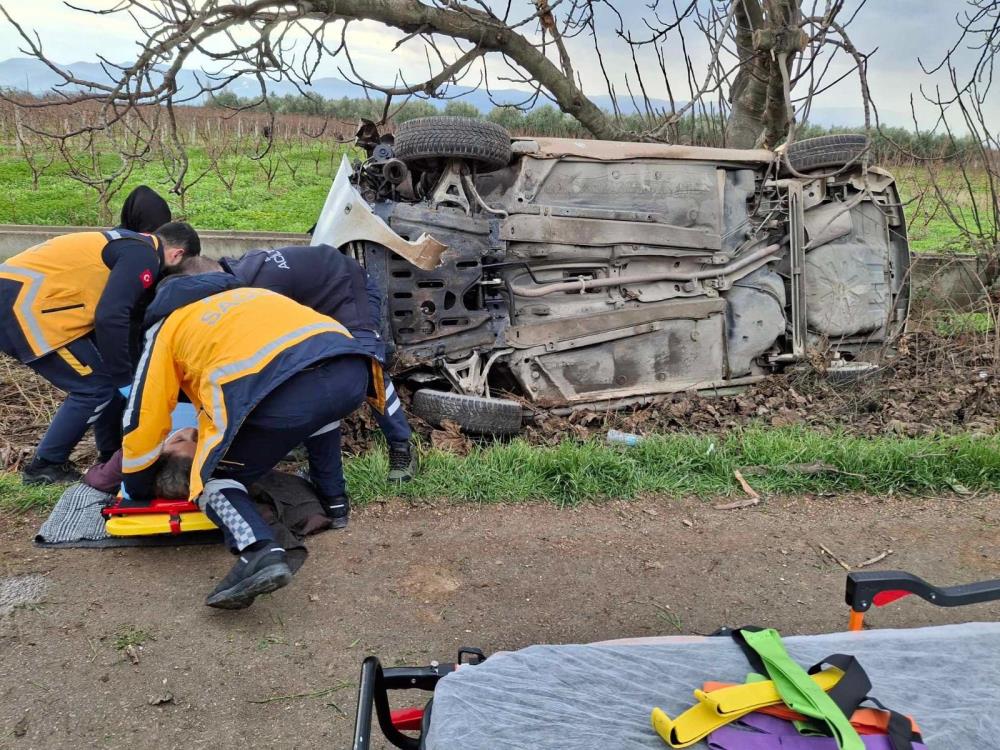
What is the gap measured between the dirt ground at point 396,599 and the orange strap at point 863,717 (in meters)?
1.56

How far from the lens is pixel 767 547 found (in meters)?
3.75

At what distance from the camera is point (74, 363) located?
4.14m

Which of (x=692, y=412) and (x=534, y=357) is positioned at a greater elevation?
(x=534, y=357)

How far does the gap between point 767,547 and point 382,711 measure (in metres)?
2.58

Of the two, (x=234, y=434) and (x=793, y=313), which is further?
(x=793, y=313)

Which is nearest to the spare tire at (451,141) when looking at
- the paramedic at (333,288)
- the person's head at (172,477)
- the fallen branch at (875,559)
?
the paramedic at (333,288)

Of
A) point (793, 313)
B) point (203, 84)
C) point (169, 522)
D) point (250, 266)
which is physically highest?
point (203, 84)

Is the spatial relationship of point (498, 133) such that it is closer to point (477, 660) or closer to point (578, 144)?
point (578, 144)

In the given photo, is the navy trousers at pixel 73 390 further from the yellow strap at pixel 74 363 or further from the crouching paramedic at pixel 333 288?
the crouching paramedic at pixel 333 288

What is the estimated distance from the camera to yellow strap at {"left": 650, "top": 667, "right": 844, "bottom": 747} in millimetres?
1416

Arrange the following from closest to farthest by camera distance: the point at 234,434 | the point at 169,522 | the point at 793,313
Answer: the point at 234,434, the point at 169,522, the point at 793,313

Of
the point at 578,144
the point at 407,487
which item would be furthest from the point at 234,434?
the point at 578,144

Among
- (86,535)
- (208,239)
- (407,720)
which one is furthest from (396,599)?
(208,239)

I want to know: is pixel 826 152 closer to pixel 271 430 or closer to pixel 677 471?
pixel 677 471
